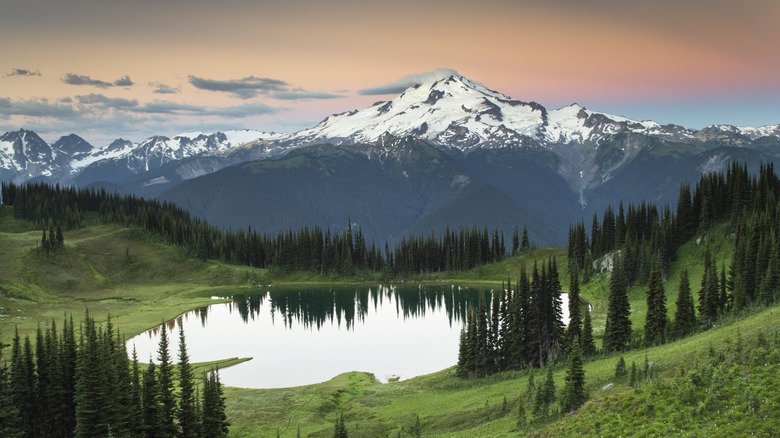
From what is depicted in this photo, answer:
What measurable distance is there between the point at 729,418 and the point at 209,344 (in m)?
105

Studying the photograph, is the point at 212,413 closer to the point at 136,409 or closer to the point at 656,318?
the point at 136,409

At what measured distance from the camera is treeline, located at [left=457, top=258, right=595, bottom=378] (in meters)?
77.0

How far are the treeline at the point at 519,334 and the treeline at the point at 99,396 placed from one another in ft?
124

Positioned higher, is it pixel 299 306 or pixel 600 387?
pixel 600 387

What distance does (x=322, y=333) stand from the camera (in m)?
127

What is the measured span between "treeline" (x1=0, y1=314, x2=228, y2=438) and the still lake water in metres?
15.2

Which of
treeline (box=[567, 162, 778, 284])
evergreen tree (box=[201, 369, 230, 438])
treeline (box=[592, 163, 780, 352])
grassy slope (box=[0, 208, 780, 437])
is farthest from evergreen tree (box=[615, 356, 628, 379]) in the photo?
treeline (box=[567, 162, 778, 284])

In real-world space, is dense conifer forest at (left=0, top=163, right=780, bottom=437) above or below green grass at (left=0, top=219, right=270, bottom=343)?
above

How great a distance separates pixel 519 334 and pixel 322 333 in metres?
62.4

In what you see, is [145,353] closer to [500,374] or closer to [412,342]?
[412,342]

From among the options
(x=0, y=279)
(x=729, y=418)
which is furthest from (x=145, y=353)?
(x=729, y=418)

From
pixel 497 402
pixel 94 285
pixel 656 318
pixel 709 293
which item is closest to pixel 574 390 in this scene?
pixel 497 402

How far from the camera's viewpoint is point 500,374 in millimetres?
73562

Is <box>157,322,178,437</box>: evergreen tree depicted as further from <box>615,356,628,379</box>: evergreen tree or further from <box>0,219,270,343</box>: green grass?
<box>0,219,270,343</box>: green grass
